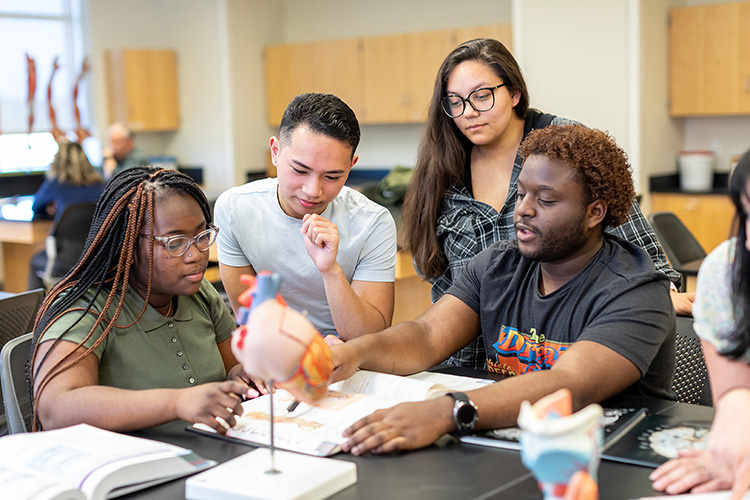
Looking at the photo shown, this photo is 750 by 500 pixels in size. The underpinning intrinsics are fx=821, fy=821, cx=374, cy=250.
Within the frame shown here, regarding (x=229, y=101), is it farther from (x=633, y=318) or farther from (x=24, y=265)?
(x=633, y=318)

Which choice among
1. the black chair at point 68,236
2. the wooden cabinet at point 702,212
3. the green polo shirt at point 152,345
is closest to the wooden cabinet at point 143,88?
the black chair at point 68,236

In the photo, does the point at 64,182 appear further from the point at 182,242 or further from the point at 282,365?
the point at 282,365

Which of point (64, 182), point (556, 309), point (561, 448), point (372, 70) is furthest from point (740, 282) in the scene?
point (372, 70)

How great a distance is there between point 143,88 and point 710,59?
184 inches

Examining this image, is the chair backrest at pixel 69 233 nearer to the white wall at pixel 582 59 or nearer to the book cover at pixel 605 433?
the white wall at pixel 582 59

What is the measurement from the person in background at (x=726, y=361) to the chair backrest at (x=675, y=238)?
8.16ft

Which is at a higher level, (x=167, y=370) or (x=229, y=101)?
(x=229, y=101)

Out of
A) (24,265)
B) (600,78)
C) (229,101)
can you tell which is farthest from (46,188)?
(600,78)

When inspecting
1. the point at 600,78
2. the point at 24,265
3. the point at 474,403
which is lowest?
the point at 24,265

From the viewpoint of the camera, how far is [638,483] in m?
1.15

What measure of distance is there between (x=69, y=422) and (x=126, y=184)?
51cm

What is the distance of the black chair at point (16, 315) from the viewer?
219 cm

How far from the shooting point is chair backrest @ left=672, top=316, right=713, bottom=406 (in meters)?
1.94

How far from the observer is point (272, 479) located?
3.77ft
